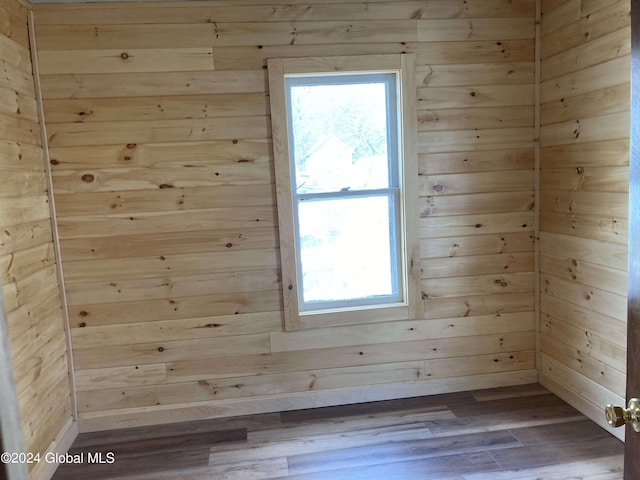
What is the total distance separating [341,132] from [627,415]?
2.15 metres

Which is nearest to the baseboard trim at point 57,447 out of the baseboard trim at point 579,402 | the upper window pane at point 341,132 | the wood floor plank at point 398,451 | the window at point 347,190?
the wood floor plank at point 398,451

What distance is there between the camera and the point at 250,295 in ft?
8.84

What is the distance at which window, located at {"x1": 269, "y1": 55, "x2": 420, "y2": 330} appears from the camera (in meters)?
2.66

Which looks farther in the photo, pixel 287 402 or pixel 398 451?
pixel 287 402

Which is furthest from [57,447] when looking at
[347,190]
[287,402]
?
[347,190]

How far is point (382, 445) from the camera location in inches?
93.5

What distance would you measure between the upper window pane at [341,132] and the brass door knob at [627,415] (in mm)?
2018

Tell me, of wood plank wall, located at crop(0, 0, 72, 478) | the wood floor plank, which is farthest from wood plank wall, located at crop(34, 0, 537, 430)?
the wood floor plank

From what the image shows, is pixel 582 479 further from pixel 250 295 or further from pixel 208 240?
pixel 208 240

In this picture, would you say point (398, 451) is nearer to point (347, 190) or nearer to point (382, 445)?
point (382, 445)

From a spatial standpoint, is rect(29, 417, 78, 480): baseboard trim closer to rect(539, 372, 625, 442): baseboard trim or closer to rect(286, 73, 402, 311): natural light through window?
rect(286, 73, 402, 311): natural light through window

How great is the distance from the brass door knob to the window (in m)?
1.88

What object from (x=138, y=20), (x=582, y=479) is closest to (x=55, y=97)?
(x=138, y=20)

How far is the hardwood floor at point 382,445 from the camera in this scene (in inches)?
85.4
